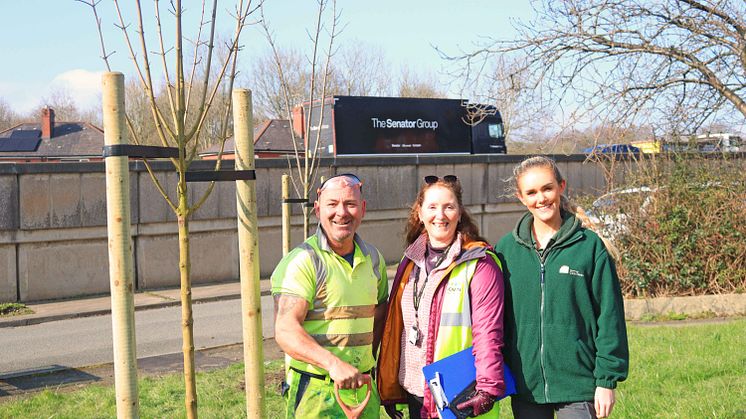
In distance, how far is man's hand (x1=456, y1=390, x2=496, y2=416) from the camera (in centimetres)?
353

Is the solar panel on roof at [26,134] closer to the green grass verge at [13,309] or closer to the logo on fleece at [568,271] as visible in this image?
the green grass verge at [13,309]

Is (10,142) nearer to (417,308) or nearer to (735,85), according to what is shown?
(735,85)

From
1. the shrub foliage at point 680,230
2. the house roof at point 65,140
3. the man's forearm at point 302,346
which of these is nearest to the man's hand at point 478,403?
the man's forearm at point 302,346

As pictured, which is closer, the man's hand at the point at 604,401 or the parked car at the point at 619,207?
the man's hand at the point at 604,401

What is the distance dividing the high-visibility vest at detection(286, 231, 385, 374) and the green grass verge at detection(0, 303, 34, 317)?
35.5 ft

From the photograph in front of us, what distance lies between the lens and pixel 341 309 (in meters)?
3.54

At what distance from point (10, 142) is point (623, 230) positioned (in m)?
37.9

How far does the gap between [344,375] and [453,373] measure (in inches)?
21.0

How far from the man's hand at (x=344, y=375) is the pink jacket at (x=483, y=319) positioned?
43cm

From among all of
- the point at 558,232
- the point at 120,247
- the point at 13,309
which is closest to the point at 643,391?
the point at 558,232

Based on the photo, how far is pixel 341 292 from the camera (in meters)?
3.54

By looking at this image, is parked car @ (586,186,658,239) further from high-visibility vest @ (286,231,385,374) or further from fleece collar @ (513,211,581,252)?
high-visibility vest @ (286,231,385,374)

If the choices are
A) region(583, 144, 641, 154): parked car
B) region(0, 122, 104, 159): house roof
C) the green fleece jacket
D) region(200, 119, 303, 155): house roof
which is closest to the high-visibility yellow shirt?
the green fleece jacket

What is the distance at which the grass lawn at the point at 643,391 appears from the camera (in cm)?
588
